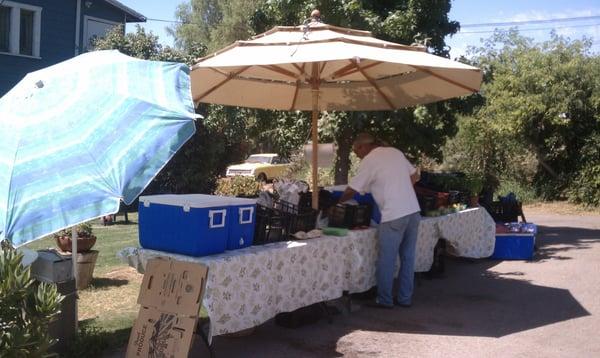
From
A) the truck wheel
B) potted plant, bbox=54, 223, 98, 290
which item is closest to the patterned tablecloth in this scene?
potted plant, bbox=54, 223, 98, 290

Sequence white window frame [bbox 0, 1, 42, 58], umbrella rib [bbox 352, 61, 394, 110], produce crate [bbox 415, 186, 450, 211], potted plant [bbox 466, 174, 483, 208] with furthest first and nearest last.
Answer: white window frame [bbox 0, 1, 42, 58] < potted plant [bbox 466, 174, 483, 208] < produce crate [bbox 415, 186, 450, 211] < umbrella rib [bbox 352, 61, 394, 110]

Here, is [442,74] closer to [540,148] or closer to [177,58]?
[177,58]

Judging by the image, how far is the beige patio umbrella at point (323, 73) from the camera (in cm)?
562

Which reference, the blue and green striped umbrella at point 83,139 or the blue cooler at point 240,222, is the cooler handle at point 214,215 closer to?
the blue cooler at point 240,222

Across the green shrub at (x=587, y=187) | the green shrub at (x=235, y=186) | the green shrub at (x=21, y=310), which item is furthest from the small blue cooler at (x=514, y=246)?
the green shrub at (x=587, y=187)

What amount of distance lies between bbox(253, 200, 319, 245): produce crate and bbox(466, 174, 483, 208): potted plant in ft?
A: 13.1

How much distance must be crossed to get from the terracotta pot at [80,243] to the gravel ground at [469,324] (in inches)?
104

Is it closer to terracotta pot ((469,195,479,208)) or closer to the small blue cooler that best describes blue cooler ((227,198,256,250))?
terracotta pot ((469,195,479,208))

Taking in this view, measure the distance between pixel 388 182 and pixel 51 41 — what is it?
14.8 m

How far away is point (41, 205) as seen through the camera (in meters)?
3.60

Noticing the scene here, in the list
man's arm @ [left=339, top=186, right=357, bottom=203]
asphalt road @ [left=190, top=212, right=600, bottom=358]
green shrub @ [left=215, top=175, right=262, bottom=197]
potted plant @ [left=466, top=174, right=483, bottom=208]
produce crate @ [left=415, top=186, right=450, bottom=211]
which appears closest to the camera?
asphalt road @ [left=190, top=212, right=600, bottom=358]

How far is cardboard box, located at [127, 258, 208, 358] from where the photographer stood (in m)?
4.43

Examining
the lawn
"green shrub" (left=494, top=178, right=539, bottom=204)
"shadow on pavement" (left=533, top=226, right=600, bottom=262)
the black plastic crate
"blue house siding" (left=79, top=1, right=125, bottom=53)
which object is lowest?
the lawn

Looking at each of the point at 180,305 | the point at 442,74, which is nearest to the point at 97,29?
the point at 442,74
